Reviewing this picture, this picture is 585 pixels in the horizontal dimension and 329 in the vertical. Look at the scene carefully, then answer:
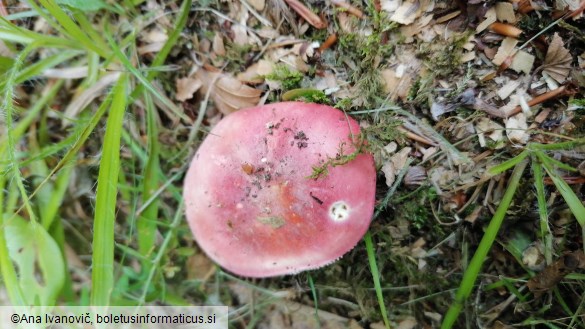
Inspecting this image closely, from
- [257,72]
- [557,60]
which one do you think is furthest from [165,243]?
[557,60]

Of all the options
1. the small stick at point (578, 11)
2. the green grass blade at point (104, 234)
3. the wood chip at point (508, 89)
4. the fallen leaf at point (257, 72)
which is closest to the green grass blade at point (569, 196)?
the wood chip at point (508, 89)

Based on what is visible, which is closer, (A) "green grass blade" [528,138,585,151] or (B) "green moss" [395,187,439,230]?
(A) "green grass blade" [528,138,585,151]

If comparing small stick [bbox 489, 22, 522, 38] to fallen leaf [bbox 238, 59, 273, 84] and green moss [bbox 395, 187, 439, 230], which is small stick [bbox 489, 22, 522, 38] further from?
fallen leaf [bbox 238, 59, 273, 84]

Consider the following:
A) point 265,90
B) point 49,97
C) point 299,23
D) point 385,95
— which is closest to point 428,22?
point 385,95

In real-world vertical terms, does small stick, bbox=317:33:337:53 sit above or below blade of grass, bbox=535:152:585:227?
above

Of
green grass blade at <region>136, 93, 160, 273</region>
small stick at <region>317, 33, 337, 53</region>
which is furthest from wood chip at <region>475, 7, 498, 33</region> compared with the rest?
green grass blade at <region>136, 93, 160, 273</region>

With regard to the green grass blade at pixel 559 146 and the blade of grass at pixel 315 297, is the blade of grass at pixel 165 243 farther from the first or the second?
the green grass blade at pixel 559 146

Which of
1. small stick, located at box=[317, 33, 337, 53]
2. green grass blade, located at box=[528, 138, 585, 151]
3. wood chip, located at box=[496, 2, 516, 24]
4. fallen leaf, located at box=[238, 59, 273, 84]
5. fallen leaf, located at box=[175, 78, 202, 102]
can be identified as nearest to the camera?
green grass blade, located at box=[528, 138, 585, 151]

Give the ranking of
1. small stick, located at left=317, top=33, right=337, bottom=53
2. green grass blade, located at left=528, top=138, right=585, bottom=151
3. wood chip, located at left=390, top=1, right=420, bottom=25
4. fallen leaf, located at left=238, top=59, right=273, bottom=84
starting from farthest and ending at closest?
fallen leaf, located at left=238, top=59, right=273, bottom=84 < small stick, located at left=317, top=33, right=337, bottom=53 < wood chip, located at left=390, top=1, right=420, bottom=25 < green grass blade, located at left=528, top=138, right=585, bottom=151
